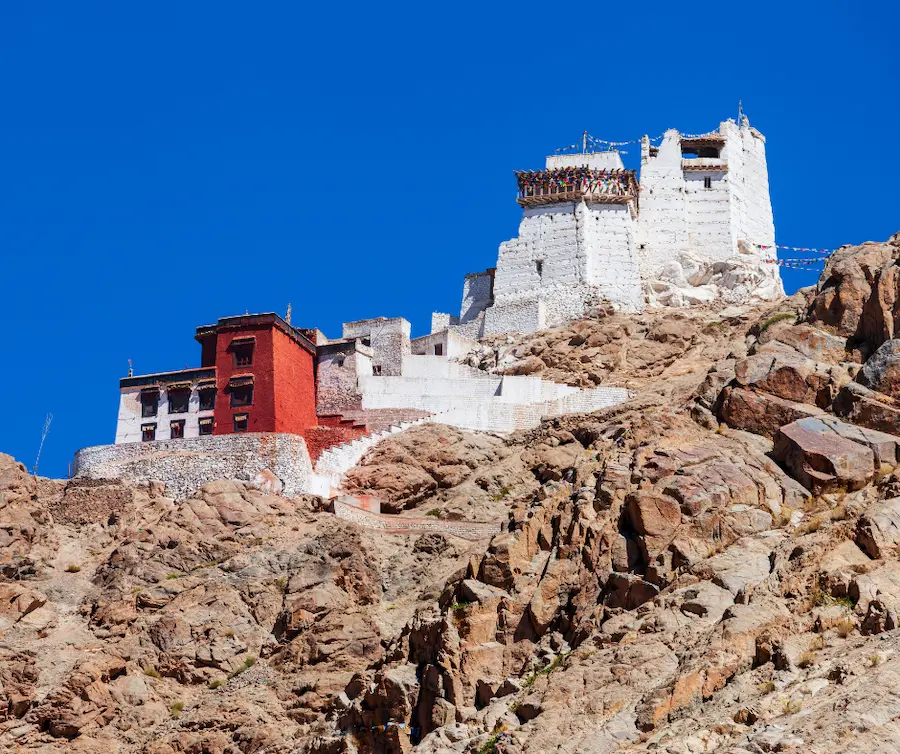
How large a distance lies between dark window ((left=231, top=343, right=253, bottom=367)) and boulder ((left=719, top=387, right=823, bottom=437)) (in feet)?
99.4

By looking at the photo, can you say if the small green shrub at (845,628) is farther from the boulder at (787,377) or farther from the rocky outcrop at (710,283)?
the rocky outcrop at (710,283)

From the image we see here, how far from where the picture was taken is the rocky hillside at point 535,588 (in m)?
26.9

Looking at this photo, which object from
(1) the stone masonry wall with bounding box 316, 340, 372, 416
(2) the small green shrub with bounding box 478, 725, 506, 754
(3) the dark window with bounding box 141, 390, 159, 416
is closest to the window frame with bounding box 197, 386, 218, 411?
(3) the dark window with bounding box 141, 390, 159, 416

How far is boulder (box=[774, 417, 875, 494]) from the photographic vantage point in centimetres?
3325

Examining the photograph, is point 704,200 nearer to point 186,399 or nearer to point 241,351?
point 241,351

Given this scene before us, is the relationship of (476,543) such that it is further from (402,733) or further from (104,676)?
(402,733)

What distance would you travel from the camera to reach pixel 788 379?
3747 cm

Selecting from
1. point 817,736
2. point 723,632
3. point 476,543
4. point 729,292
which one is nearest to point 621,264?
point 729,292

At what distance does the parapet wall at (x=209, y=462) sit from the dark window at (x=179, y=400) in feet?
18.4

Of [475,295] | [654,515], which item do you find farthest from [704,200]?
[654,515]

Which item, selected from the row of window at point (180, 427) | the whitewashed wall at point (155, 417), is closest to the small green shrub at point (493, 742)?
the row of window at point (180, 427)

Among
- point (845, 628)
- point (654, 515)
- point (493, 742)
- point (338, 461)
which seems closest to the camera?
point (845, 628)

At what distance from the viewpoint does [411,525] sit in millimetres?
51625

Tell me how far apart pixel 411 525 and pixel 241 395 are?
47.0 feet
